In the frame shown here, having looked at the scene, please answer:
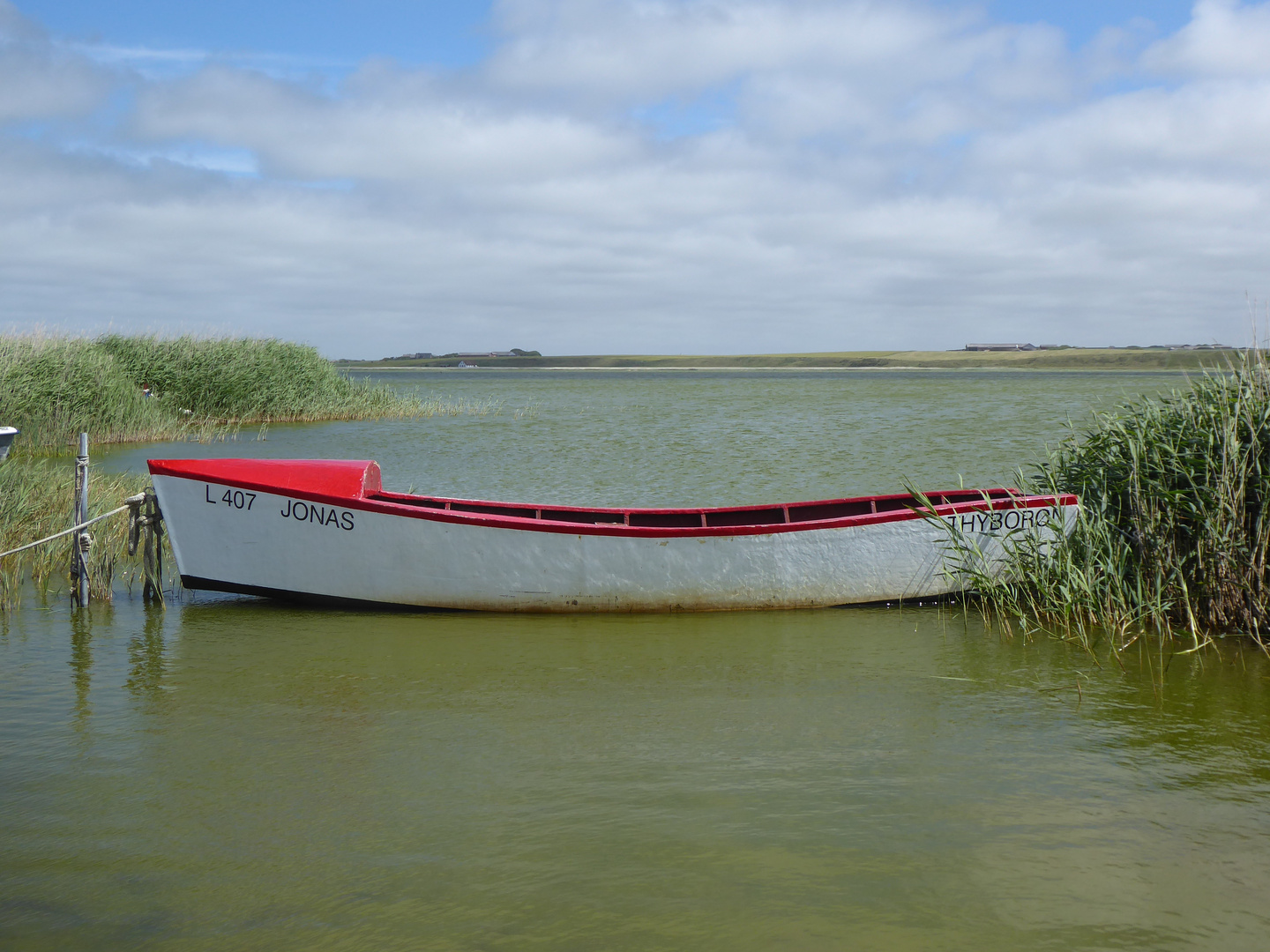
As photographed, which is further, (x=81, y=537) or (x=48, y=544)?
(x=48, y=544)

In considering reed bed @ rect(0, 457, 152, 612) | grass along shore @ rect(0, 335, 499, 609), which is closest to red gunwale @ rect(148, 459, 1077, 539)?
reed bed @ rect(0, 457, 152, 612)

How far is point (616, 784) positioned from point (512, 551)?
Answer: 4037 mm

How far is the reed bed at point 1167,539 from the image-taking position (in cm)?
828

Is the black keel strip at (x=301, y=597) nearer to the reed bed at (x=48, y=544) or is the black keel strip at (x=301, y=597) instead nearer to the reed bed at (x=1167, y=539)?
the reed bed at (x=48, y=544)

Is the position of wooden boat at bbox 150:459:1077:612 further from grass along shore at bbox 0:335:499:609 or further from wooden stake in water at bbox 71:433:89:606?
grass along shore at bbox 0:335:499:609

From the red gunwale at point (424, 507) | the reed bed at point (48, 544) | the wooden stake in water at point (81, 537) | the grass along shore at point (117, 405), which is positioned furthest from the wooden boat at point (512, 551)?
the grass along shore at point (117, 405)

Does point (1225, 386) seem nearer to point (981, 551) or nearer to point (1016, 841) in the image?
point (981, 551)

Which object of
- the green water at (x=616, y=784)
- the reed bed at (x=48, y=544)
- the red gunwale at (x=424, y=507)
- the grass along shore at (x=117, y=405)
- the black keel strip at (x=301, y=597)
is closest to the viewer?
the green water at (x=616, y=784)

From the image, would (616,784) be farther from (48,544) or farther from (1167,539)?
(48,544)

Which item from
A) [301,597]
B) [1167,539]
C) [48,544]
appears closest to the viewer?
[1167,539]

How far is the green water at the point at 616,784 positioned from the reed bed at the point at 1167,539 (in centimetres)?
47

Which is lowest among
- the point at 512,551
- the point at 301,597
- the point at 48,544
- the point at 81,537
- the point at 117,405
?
the point at 301,597

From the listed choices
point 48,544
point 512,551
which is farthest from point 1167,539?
point 48,544

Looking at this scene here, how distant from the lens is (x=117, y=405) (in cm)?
2444
